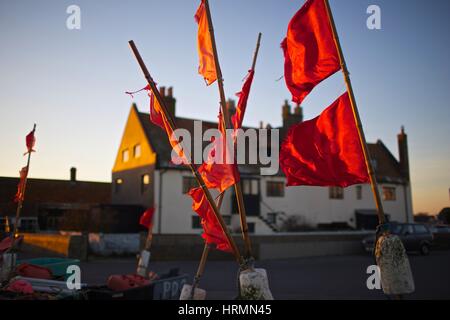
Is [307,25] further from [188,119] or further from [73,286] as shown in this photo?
[188,119]

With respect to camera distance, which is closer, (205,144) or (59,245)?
(59,245)

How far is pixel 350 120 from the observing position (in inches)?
169

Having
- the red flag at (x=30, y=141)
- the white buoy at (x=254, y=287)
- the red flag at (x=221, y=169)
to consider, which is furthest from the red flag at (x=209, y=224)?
the red flag at (x=30, y=141)

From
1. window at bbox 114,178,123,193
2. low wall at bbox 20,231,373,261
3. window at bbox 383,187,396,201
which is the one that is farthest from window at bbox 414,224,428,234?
window at bbox 114,178,123,193

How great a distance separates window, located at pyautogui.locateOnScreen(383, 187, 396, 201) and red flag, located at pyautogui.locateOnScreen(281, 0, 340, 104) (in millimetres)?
34867

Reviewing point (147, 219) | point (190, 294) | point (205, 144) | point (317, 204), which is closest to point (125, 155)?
point (205, 144)

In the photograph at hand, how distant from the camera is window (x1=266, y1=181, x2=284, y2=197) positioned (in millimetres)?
31203

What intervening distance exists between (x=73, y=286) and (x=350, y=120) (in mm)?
4920

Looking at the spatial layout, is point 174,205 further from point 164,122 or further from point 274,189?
point 164,122

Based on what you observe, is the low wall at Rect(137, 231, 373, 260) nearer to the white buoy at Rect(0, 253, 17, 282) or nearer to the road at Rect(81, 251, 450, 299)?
the road at Rect(81, 251, 450, 299)

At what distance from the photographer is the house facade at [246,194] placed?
2764cm

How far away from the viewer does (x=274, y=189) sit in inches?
1239

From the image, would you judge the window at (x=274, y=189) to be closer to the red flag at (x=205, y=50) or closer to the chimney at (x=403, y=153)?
the chimney at (x=403, y=153)

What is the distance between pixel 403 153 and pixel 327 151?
3892 cm
